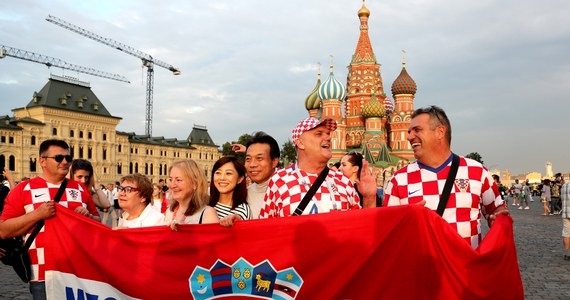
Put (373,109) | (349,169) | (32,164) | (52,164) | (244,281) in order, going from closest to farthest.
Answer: (244,281), (52,164), (349,169), (373,109), (32,164)

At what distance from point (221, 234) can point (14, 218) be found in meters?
1.79

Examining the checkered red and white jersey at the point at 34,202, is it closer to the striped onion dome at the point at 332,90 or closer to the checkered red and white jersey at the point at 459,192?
the checkered red and white jersey at the point at 459,192

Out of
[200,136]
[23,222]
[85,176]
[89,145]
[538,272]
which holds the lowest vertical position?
[538,272]

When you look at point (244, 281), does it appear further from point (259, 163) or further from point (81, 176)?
point (81, 176)

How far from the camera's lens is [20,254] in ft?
14.9

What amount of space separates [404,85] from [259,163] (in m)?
72.5

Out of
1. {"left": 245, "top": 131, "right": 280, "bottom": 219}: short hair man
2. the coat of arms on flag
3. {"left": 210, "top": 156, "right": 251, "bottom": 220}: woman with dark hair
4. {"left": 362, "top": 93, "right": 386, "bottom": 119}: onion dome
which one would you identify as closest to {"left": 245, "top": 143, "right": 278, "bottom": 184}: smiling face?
{"left": 245, "top": 131, "right": 280, "bottom": 219}: short hair man

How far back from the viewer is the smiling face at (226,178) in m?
5.07

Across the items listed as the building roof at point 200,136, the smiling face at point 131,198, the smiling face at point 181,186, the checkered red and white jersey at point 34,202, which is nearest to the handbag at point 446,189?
the smiling face at point 181,186

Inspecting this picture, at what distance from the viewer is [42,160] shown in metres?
4.86

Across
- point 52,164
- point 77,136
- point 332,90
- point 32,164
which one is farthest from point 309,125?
point 77,136

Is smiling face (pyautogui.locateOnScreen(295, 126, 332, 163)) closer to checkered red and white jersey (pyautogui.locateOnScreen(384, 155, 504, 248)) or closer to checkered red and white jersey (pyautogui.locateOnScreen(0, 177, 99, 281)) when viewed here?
checkered red and white jersey (pyautogui.locateOnScreen(384, 155, 504, 248))

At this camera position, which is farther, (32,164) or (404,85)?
(32,164)

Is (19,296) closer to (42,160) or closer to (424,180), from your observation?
(42,160)
